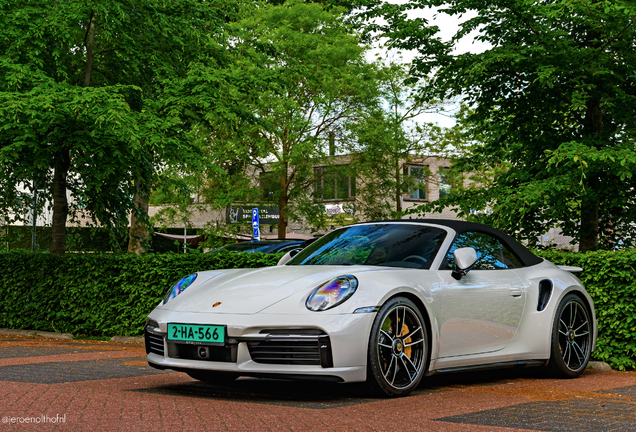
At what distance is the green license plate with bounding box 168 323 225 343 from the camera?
5.34 m

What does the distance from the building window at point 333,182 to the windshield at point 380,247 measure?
24391 mm

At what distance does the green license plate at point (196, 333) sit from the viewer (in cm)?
534

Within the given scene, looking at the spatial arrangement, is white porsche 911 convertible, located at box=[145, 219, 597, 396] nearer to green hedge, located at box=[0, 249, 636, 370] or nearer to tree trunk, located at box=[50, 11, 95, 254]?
green hedge, located at box=[0, 249, 636, 370]

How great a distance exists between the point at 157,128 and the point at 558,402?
8.03 metres

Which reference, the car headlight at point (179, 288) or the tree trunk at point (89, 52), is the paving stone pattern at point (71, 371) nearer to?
the car headlight at point (179, 288)

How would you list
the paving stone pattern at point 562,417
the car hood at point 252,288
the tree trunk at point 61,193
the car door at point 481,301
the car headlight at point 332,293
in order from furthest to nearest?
1. the tree trunk at point 61,193
2. the car door at point 481,301
3. the car hood at point 252,288
4. the car headlight at point 332,293
5. the paving stone pattern at point 562,417

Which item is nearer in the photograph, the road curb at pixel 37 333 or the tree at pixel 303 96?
the road curb at pixel 37 333

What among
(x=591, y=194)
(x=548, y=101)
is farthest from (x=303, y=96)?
(x=591, y=194)

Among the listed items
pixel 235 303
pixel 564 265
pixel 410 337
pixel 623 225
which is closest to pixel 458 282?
pixel 410 337

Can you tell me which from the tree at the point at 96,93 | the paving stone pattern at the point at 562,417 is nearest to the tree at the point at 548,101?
the tree at the point at 96,93

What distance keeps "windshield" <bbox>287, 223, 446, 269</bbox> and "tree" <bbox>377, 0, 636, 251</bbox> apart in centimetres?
545

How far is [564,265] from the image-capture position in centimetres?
844

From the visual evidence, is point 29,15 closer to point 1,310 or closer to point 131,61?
point 131,61

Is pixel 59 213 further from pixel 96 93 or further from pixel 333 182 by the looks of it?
pixel 333 182
